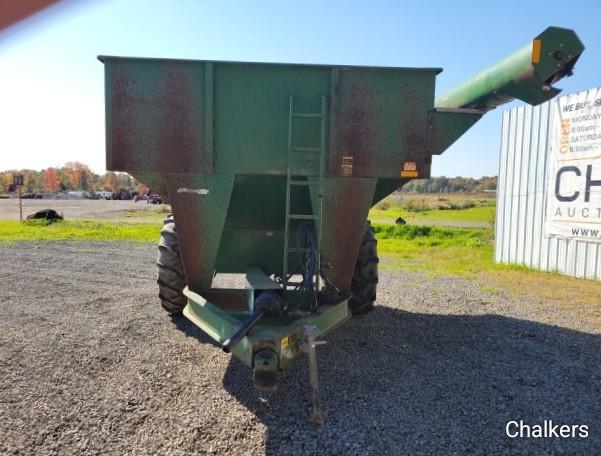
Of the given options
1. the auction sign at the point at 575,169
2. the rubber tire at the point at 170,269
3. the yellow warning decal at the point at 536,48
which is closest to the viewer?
the yellow warning decal at the point at 536,48

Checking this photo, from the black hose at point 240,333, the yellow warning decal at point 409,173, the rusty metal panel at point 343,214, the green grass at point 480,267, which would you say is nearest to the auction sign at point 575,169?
A: the green grass at point 480,267

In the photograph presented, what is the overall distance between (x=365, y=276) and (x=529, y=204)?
20.3 feet

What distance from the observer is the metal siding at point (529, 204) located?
28.7ft

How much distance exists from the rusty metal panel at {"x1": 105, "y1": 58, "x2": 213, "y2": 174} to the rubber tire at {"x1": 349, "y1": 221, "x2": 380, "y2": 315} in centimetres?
210

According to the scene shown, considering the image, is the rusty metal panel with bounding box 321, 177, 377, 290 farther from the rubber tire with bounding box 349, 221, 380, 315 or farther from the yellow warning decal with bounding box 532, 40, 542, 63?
the yellow warning decal with bounding box 532, 40, 542, 63

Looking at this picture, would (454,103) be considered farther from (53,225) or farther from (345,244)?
(53,225)

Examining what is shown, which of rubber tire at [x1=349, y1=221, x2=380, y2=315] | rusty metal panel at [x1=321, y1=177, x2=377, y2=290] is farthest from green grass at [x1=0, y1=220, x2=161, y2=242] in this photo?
rusty metal panel at [x1=321, y1=177, x2=377, y2=290]

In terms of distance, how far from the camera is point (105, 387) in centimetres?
373

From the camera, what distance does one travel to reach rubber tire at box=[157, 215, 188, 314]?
511 centimetres

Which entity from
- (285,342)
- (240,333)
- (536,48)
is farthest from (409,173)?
(240,333)

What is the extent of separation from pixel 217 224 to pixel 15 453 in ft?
7.41

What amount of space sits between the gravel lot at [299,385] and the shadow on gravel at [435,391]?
14 mm

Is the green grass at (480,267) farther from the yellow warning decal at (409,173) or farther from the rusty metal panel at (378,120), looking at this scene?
the rusty metal panel at (378,120)

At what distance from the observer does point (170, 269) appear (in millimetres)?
5113
